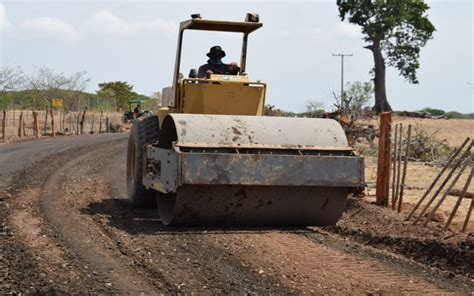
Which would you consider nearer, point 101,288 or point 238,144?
point 101,288

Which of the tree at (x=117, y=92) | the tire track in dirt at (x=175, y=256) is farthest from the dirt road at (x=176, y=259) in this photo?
the tree at (x=117, y=92)

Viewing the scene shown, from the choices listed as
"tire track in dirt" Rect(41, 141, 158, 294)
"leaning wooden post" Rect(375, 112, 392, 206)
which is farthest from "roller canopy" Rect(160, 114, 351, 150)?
"leaning wooden post" Rect(375, 112, 392, 206)

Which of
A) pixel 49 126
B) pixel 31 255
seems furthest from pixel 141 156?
pixel 49 126

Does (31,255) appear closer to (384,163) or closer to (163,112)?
(163,112)

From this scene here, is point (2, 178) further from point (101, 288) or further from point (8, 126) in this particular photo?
point (8, 126)

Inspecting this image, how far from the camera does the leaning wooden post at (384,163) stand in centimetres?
1247

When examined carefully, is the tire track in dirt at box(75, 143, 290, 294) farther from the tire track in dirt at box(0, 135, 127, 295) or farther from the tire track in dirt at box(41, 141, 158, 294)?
the tire track in dirt at box(0, 135, 127, 295)

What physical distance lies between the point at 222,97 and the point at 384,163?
350cm

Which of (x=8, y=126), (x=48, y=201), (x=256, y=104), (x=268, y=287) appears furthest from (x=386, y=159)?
(x=8, y=126)

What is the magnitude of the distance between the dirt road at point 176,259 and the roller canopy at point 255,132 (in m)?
1.07

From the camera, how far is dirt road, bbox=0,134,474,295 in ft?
21.6

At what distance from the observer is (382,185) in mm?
12508

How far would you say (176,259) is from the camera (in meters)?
7.56

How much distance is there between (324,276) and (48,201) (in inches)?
244
